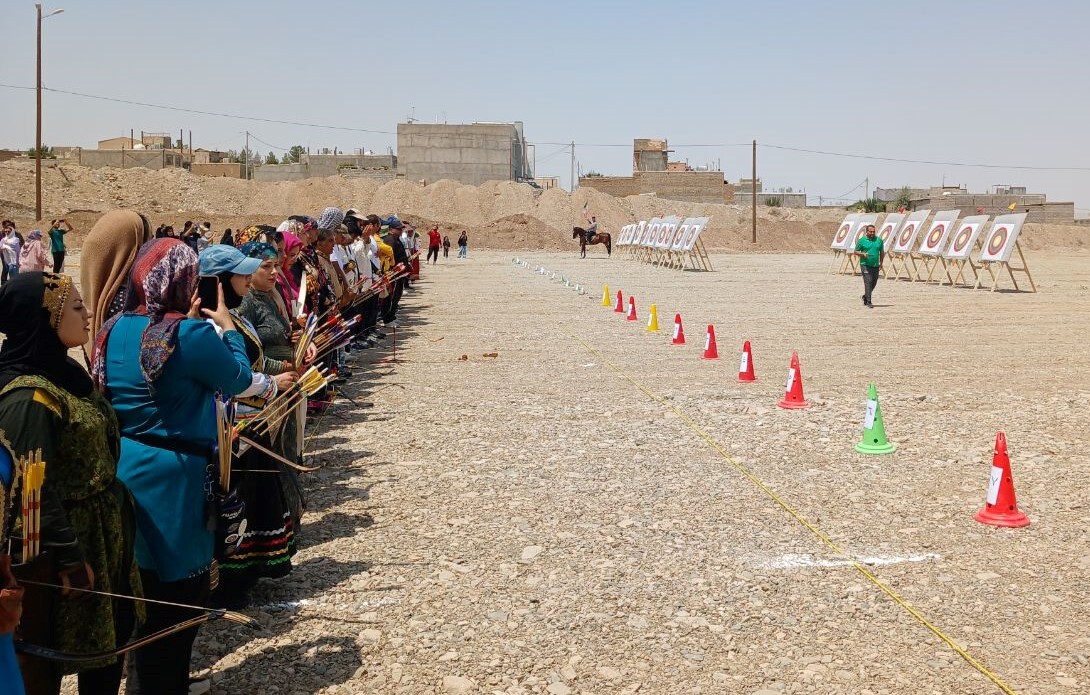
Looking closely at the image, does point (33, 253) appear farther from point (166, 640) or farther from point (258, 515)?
point (166, 640)

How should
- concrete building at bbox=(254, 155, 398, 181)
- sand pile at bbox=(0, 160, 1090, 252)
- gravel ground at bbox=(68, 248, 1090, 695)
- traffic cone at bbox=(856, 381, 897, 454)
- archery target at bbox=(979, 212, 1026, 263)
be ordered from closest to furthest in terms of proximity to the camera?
1. gravel ground at bbox=(68, 248, 1090, 695)
2. traffic cone at bbox=(856, 381, 897, 454)
3. archery target at bbox=(979, 212, 1026, 263)
4. sand pile at bbox=(0, 160, 1090, 252)
5. concrete building at bbox=(254, 155, 398, 181)

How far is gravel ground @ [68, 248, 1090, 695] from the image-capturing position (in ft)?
13.6

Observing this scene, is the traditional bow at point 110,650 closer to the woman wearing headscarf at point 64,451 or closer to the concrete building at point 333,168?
the woman wearing headscarf at point 64,451

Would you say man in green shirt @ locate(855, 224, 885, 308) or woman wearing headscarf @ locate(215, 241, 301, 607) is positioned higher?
man in green shirt @ locate(855, 224, 885, 308)

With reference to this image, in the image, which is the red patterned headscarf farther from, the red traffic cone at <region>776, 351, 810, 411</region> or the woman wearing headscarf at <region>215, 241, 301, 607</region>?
the red traffic cone at <region>776, 351, 810, 411</region>

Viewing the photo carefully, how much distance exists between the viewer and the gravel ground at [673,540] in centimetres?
414

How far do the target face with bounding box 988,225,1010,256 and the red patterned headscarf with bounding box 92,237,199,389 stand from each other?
86.6ft

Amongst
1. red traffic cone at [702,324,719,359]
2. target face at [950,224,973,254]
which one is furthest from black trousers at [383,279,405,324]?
target face at [950,224,973,254]

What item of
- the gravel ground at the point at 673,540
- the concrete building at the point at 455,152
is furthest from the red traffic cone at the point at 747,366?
the concrete building at the point at 455,152

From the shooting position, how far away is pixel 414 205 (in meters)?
72.5

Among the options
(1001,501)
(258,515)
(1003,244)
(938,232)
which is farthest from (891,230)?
(258,515)

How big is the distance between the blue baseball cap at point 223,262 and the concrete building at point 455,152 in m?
89.7

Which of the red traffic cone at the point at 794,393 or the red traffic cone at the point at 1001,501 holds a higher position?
the red traffic cone at the point at 794,393

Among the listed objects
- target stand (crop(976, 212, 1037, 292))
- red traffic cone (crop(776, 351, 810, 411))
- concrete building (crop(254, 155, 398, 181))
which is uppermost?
concrete building (crop(254, 155, 398, 181))
